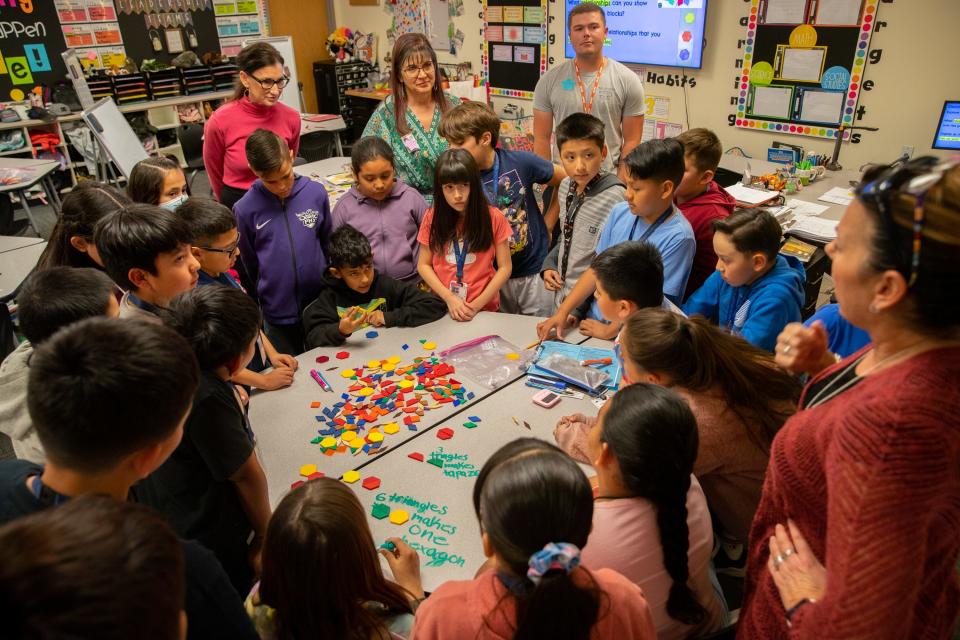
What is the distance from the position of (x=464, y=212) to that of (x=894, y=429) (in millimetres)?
1931

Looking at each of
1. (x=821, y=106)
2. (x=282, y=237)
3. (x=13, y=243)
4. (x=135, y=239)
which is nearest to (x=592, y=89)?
(x=821, y=106)

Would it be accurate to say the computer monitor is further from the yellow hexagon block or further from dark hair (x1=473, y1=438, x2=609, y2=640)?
dark hair (x1=473, y1=438, x2=609, y2=640)

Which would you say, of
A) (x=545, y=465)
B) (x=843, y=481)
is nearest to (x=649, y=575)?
(x=545, y=465)

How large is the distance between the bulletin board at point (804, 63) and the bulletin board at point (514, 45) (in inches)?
77.7

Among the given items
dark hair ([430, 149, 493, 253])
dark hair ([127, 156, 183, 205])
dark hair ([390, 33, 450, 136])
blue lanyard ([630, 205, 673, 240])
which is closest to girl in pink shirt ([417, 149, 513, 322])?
dark hair ([430, 149, 493, 253])

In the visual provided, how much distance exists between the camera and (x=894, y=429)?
2.42ft

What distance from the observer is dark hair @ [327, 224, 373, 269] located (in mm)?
2369

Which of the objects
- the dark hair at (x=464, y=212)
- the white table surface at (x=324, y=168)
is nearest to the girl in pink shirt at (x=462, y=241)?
the dark hair at (x=464, y=212)

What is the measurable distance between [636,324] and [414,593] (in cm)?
85

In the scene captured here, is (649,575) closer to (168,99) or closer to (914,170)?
(914,170)

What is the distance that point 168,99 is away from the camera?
20.5 ft

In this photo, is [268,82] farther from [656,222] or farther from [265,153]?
[656,222]

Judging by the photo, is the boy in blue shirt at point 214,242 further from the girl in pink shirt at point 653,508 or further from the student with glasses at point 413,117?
the girl in pink shirt at point 653,508

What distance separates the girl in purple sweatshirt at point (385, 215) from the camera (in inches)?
103
